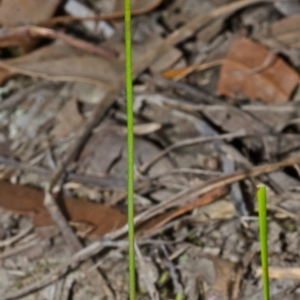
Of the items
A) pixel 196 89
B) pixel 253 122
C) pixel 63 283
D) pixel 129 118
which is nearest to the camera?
pixel 129 118

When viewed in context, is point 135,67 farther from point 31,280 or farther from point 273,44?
point 31,280

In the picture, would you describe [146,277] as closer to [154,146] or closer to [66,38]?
[154,146]

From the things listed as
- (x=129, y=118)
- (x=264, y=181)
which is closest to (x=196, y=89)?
(x=264, y=181)

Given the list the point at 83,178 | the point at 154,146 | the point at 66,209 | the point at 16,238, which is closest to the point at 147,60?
the point at 154,146

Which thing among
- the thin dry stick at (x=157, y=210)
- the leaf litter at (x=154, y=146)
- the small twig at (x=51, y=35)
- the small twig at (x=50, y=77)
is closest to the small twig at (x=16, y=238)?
the leaf litter at (x=154, y=146)

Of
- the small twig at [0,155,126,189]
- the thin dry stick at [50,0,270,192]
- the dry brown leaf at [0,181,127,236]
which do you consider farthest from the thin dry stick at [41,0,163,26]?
the dry brown leaf at [0,181,127,236]

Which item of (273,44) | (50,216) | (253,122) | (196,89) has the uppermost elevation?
(273,44)

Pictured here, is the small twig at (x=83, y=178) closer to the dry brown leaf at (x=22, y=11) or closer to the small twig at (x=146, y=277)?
the small twig at (x=146, y=277)
